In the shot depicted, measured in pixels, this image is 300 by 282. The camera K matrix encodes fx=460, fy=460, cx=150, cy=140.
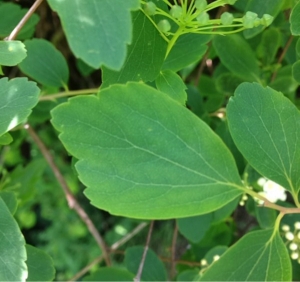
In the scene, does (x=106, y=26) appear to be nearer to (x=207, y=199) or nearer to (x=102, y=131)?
(x=102, y=131)

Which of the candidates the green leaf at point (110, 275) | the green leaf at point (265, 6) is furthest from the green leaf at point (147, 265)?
the green leaf at point (265, 6)

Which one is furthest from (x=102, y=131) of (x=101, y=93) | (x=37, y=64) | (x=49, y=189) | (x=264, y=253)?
(x=49, y=189)

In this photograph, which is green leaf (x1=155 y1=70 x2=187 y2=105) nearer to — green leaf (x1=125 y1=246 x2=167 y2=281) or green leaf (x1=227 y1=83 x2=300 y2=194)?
green leaf (x1=227 y1=83 x2=300 y2=194)

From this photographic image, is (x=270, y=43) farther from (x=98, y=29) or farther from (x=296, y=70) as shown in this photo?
(x=98, y=29)

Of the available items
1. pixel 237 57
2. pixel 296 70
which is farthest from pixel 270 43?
pixel 296 70

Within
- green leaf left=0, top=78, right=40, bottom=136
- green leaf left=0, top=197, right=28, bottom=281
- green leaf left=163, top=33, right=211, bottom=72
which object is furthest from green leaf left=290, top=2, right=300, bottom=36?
green leaf left=0, top=197, right=28, bottom=281

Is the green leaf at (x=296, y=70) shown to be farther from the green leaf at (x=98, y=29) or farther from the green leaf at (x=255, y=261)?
the green leaf at (x=98, y=29)
